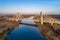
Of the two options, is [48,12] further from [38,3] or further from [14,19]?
[14,19]

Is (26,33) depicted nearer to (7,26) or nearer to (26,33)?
(26,33)

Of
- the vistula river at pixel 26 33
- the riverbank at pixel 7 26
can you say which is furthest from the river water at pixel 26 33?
the riverbank at pixel 7 26

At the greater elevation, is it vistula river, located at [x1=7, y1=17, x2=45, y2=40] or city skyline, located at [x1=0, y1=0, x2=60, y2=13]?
city skyline, located at [x1=0, y1=0, x2=60, y2=13]

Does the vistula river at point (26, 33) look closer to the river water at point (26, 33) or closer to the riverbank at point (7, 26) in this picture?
the river water at point (26, 33)

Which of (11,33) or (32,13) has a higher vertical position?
(32,13)

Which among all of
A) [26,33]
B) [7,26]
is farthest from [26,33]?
[7,26]

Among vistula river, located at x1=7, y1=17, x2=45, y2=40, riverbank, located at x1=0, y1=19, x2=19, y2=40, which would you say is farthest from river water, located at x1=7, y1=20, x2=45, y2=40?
riverbank, located at x1=0, y1=19, x2=19, y2=40

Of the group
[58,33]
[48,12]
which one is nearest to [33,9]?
[48,12]

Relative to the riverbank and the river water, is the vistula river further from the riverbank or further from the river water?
the riverbank
